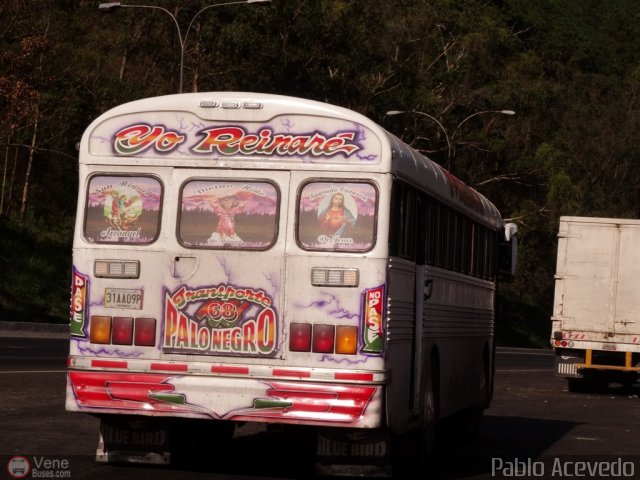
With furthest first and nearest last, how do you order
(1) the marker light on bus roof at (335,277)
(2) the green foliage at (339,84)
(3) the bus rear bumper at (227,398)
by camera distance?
(2) the green foliage at (339,84) → (1) the marker light on bus roof at (335,277) → (3) the bus rear bumper at (227,398)

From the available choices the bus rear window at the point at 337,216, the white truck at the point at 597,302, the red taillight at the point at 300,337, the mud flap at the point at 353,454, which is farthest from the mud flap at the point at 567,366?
the red taillight at the point at 300,337

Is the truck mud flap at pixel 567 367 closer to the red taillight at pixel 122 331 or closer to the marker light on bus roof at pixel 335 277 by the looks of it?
the marker light on bus roof at pixel 335 277

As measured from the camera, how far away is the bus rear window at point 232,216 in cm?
1168

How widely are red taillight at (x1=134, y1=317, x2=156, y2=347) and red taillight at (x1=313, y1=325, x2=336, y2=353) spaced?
4.02 feet

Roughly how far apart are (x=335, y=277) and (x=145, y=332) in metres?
1.49

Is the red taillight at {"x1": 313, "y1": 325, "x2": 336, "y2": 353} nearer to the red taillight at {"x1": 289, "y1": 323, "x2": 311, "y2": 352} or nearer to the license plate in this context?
the red taillight at {"x1": 289, "y1": 323, "x2": 311, "y2": 352}

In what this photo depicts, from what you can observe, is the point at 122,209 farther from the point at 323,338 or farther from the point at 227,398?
the point at 323,338

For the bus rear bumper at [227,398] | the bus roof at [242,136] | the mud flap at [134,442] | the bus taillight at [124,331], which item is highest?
the bus roof at [242,136]

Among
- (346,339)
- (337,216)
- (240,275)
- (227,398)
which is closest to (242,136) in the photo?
(337,216)

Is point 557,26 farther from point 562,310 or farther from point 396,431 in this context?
point 396,431

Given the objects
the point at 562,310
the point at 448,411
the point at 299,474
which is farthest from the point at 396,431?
the point at 562,310

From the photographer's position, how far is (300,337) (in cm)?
1144

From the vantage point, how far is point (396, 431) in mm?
11938

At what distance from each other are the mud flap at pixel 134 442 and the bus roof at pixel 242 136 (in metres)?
2.01
